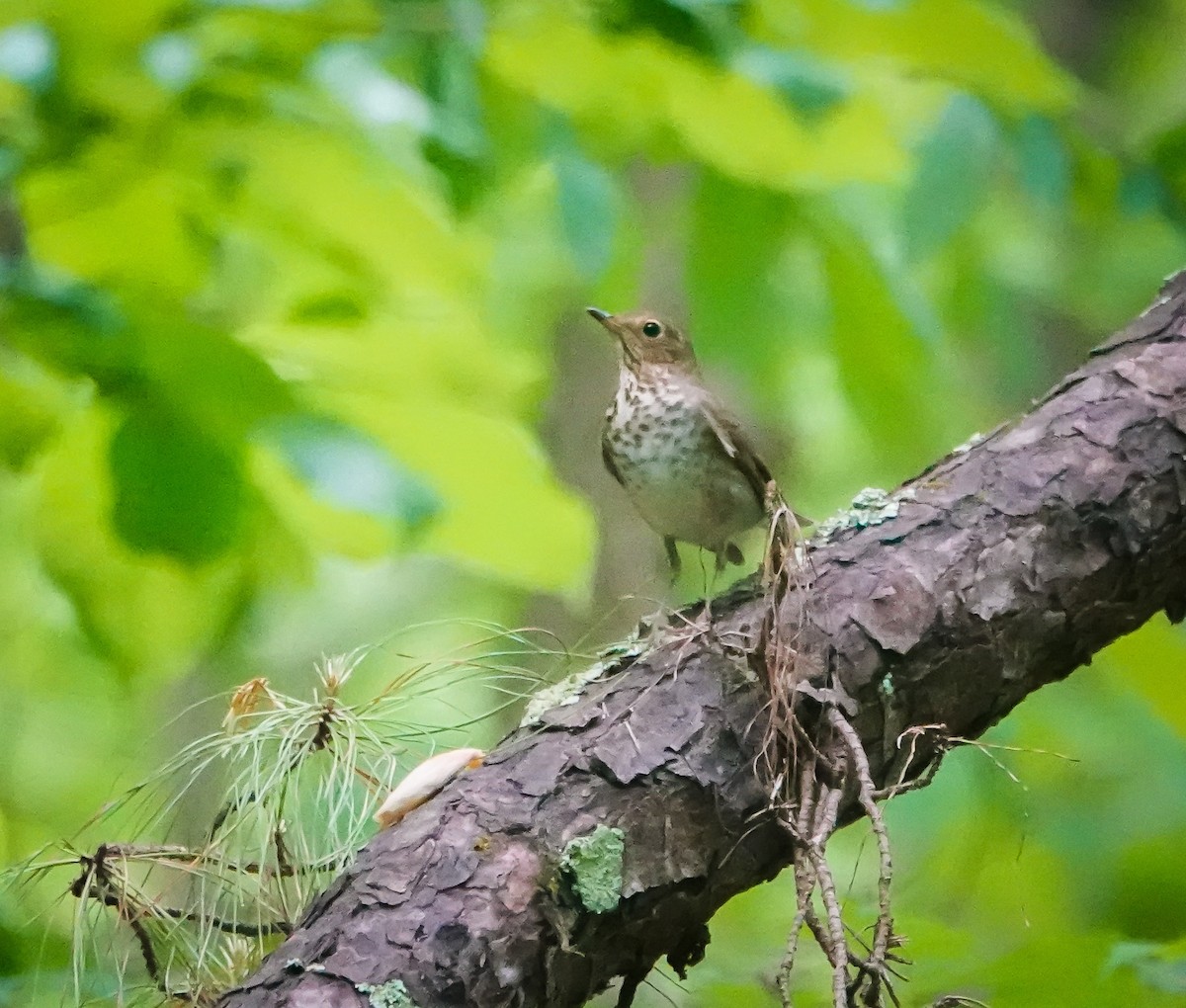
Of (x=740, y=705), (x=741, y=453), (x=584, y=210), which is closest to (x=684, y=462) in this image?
(x=741, y=453)

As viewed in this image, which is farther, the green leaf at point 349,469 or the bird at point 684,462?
the bird at point 684,462

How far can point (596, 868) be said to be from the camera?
116 cm

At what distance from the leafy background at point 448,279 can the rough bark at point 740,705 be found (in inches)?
8.0

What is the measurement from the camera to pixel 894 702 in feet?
4.33

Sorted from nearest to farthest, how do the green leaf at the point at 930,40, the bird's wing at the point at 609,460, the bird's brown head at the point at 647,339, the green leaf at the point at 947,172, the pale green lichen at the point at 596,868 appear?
the pale green lichen at the point at 596,868 < the green leaf at the point at 930,40 < the green leaf at the point at 947,172 < the bird's wing at the point at 609,460 < the bird's brown head at the point at 647,339

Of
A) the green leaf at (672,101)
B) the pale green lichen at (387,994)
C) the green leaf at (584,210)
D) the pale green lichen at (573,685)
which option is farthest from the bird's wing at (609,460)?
the pale green lichen at (387,994)

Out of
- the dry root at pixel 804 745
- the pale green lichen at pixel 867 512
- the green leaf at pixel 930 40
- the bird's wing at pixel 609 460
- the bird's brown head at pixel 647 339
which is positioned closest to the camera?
the dry root at pixel 804 745

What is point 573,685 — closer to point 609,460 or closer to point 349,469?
point 349,469

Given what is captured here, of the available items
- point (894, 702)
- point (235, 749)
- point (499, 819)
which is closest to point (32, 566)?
point (235, 749)

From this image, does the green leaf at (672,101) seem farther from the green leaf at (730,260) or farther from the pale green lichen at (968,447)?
the pale green lichen at (968,447)

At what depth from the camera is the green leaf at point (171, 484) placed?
1.51 meters

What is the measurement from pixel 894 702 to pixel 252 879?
798 mm

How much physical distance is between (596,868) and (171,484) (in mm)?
784

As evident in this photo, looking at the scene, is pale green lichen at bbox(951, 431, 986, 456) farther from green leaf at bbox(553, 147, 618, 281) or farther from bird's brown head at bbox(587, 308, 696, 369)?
bird's brown head at bbox(587, 308, 696, 369)
